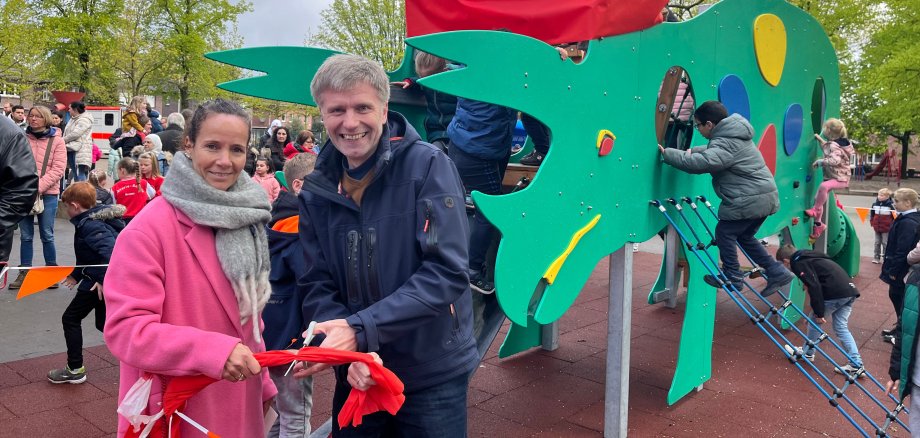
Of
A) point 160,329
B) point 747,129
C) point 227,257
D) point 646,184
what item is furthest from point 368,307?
point 747,129

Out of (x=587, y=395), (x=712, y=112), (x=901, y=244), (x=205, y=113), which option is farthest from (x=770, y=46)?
(x=205, y=113)

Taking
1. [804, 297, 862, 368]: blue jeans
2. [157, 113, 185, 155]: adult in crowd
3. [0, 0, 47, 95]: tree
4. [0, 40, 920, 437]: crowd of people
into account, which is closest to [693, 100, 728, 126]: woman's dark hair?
[804, 297, 862, 368]: blue jeans

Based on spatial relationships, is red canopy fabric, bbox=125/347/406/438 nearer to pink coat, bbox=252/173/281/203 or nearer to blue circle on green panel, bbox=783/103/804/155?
pink coat, bbox=252/173/281/203

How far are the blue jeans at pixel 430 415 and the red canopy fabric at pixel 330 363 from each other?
24 centimetres

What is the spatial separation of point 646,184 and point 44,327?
16.9 feet

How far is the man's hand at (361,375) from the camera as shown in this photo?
2025mm

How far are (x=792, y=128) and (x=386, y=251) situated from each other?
5637 millimetres

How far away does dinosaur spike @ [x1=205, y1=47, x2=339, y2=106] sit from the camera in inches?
177

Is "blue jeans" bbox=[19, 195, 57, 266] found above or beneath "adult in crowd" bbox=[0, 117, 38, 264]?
beneath

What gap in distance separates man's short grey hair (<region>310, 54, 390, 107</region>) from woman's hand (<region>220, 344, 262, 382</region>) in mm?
782

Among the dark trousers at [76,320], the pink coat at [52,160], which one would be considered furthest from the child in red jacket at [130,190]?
the dark trousers at [76,320]

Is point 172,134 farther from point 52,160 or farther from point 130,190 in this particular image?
point 130,190

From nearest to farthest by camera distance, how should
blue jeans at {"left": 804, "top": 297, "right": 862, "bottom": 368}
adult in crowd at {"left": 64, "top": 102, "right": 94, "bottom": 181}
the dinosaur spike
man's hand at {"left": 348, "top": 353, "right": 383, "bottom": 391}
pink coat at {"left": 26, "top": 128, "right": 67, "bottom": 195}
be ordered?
man's hand at {"left": 348, "top": 353, "right": 383, "bottom": 391}
the dinosaur spike
blue jeans at {"left": 804, "top": 297, "right": 862, "bottom": 368}
pink coat at {"left": 26, "top": 128, "right": 67, "bottom": 195}
adult in crowd at {"left": 64, "top": 102, "right": 94, "bottom": 181}

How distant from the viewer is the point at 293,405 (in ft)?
11.5
